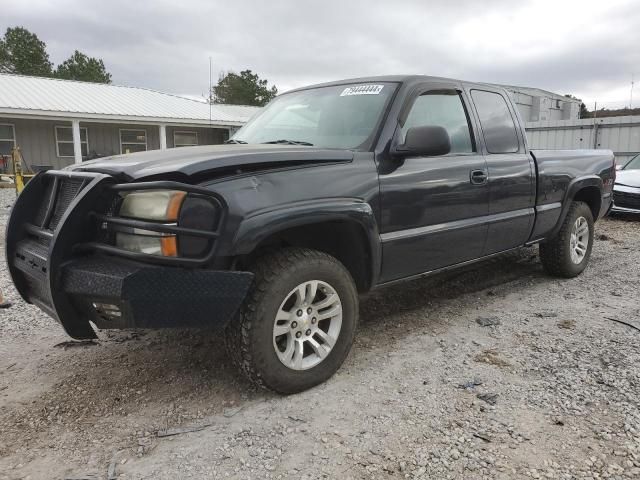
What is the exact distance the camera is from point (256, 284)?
8.78 ft

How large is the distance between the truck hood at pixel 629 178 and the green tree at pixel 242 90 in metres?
46.5

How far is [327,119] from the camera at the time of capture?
11.9ft

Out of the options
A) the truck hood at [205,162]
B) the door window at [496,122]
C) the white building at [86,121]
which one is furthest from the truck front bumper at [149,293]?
the white building at [86,121]

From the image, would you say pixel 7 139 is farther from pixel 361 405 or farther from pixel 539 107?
pixel 361 405

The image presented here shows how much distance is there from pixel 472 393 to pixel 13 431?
8.03 feet

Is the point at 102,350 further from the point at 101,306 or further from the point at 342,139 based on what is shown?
the point at 342,139

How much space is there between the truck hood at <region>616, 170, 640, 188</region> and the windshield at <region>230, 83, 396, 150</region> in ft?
27.2

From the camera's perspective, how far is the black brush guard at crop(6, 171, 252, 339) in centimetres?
233

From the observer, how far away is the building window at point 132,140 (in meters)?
19.7

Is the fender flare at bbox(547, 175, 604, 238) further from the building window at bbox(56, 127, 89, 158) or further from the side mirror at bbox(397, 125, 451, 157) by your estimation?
the building window at bbox(56, 127, 89, 158)

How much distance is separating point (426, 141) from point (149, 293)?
1855 millimetres

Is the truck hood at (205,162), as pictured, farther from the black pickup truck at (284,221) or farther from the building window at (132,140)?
the building window at (132,140)

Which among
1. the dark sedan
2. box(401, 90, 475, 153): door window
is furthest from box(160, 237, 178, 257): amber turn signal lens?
the dark sedan

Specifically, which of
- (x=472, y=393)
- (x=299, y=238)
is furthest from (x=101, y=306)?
(x=472, y=393)
